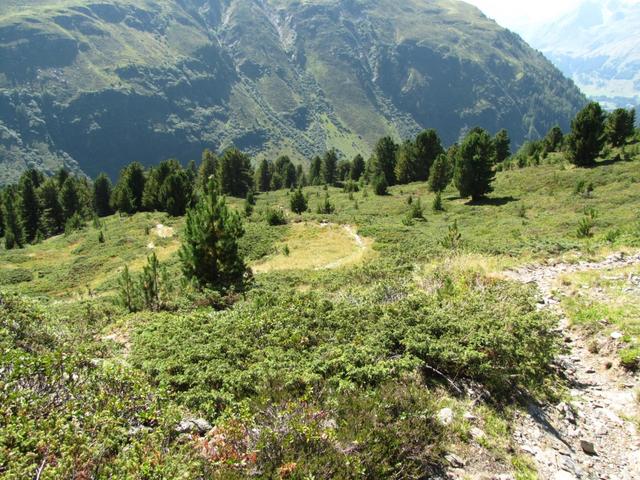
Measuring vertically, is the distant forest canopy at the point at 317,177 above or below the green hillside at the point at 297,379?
above

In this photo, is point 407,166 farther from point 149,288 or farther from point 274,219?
point 149,288

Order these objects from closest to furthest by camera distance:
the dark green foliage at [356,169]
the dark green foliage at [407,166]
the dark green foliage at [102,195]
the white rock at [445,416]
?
the white rock at [445,416], the dark green foliage at [407,166], the dark green foliage at [102,195], the dark green foliage at [356,169]

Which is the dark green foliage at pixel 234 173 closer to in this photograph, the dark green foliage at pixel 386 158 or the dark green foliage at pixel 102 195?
the dark green foliage at pixel 102 195

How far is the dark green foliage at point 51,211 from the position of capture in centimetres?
6462

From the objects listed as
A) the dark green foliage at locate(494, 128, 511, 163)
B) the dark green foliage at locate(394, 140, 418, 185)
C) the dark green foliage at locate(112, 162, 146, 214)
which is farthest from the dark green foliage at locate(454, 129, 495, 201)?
the dark green foliage at locate(112, 162, 146, 214)

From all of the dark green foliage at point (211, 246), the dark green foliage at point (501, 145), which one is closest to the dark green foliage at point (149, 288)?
the dark green foliage at point (211, 246)

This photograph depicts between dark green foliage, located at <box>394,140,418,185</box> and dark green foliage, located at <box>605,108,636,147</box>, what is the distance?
28.4 metres

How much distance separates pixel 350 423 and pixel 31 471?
12.2ft

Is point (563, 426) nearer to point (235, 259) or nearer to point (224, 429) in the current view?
point (224, 429)

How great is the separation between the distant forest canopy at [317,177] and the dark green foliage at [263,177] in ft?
12.5

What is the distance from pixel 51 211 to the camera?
216ft

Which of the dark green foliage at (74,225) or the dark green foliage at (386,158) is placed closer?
the dark green foliage at (74,225)

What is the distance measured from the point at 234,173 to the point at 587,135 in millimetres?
58084

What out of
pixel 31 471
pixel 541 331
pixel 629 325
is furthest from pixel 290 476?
pixel 629 325
